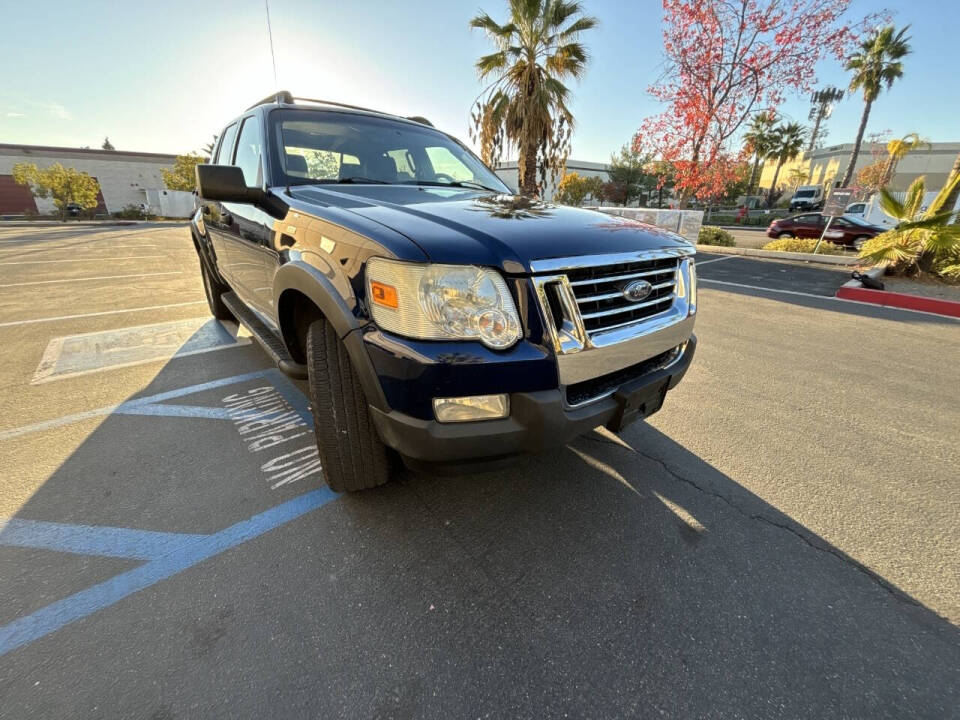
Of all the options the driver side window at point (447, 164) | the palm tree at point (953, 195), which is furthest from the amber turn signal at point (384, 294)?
the palm tree at point (953, 195)

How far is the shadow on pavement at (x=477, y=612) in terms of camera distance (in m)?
1.27

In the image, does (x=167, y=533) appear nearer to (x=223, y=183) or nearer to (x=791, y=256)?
(x=223, y=183)

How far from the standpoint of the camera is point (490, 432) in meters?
1.45

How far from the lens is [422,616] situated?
60.0 inches

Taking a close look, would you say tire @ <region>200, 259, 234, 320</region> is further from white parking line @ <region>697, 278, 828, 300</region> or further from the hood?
white parking line @ <region>697, 278, 828, 300</region>

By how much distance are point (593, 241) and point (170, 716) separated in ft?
6.95

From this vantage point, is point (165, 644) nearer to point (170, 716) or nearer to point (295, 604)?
point (170, 716)

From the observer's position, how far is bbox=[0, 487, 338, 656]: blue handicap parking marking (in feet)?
4.83

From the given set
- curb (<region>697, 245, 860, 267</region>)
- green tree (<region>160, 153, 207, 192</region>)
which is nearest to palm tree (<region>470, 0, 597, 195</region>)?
curb (<region>697, 245, 860, 267</region>)

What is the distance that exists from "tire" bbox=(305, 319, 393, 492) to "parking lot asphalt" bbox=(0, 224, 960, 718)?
28cm

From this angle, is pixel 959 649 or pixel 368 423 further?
pixel 368 423

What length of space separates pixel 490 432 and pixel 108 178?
5172 cm

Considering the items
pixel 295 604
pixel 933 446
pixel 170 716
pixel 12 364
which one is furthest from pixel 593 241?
pixel 12 364

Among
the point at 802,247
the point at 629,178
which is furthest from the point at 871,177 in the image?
the point at 802,247
